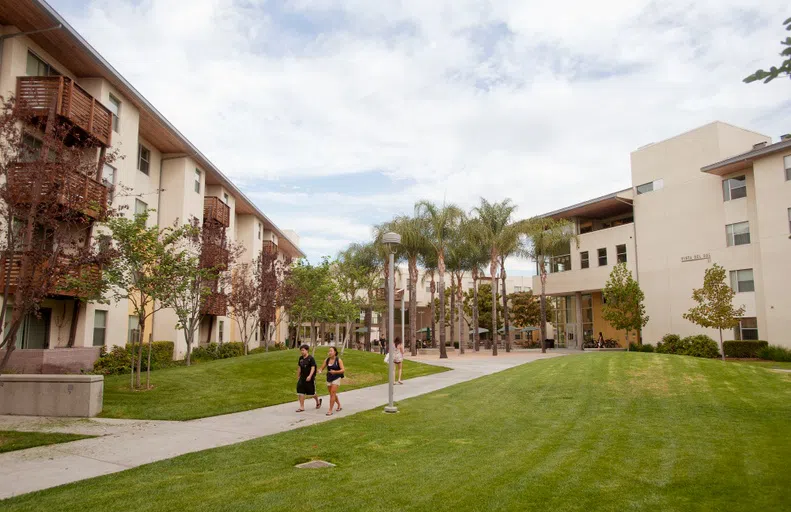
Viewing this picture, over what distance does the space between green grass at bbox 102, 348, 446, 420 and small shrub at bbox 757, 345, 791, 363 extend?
819 inches

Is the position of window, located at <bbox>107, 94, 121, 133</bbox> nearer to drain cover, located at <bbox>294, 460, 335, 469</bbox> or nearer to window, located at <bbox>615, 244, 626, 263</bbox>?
drain cover, located at <bbox>294, 460, 335, 469</bbox>

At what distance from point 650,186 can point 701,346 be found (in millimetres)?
12903

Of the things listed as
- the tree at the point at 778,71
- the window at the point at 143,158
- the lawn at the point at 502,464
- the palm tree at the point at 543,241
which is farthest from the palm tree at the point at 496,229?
the tree at the point at 778,71

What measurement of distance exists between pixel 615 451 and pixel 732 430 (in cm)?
311

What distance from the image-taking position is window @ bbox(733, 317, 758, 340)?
32.8 m

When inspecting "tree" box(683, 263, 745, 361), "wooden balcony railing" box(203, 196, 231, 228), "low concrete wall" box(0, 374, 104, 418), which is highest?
"wooden balcony railing" box(203, 196, 231, 228)

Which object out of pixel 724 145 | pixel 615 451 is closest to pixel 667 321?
pixel 724 145

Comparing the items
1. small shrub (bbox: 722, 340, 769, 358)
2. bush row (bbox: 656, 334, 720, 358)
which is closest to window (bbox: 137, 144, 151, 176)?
bush row (bbox: 656, 334, 720, 358)

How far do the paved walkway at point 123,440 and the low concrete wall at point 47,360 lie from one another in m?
6.31

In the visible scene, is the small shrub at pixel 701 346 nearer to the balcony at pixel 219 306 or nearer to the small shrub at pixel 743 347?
the small shrub at pixel 743 347

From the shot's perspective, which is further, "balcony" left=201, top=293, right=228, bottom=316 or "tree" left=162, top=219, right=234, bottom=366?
"balcony" left=201, top=293, right=228, bottom=316

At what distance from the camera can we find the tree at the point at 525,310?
62.7m

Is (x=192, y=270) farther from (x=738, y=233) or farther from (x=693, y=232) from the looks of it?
(x=693, y=232)

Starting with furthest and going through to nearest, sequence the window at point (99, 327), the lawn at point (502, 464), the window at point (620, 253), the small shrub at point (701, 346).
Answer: the window at point (620, 253) → the small shrub at point (701, 346) → the window at point (99, 327) → the lawn at point (502, 464)
